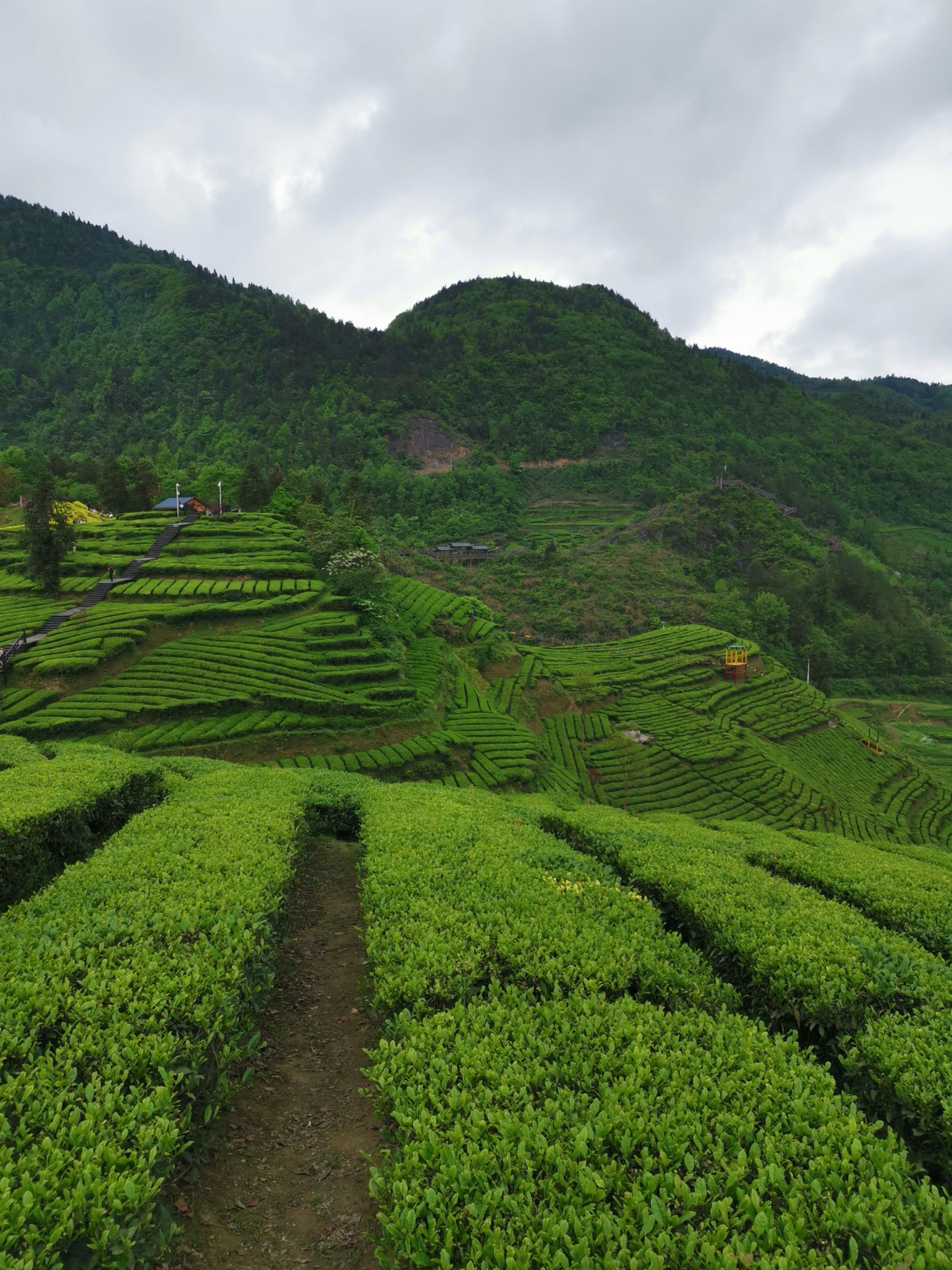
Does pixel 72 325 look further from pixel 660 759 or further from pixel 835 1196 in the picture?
pixel 835 1196

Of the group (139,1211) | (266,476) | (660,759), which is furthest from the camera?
(266,476)

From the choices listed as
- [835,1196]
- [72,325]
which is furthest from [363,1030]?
[72,325]

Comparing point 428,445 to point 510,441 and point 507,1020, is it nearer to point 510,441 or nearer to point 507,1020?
point 510,441

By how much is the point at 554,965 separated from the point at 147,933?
159 inches

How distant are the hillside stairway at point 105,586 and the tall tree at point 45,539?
2.16 meters

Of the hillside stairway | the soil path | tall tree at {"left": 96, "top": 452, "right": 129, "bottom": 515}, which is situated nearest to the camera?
the soil path

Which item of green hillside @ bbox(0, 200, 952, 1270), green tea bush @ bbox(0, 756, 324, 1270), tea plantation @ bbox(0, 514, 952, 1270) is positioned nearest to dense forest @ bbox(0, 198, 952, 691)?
green hillside @ bbox(0, 200, 952, 1270)

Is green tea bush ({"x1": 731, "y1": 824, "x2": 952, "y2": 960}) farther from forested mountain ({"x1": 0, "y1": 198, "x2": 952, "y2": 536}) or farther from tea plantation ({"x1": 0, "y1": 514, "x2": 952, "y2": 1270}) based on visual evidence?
forested mountain ({"x1": 0, "y1": 198, "x2": 952, "y2": 536})

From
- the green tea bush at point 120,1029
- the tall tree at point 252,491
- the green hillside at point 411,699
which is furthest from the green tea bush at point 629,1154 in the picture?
the tall tree at point 252,491

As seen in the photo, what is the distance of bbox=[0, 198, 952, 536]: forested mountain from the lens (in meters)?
112

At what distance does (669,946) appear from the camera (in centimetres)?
625

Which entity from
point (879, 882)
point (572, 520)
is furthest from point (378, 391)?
point (879, 882)

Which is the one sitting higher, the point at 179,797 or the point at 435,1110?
the point at 435,1110

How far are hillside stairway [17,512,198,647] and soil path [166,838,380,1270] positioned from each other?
95.7 feet
